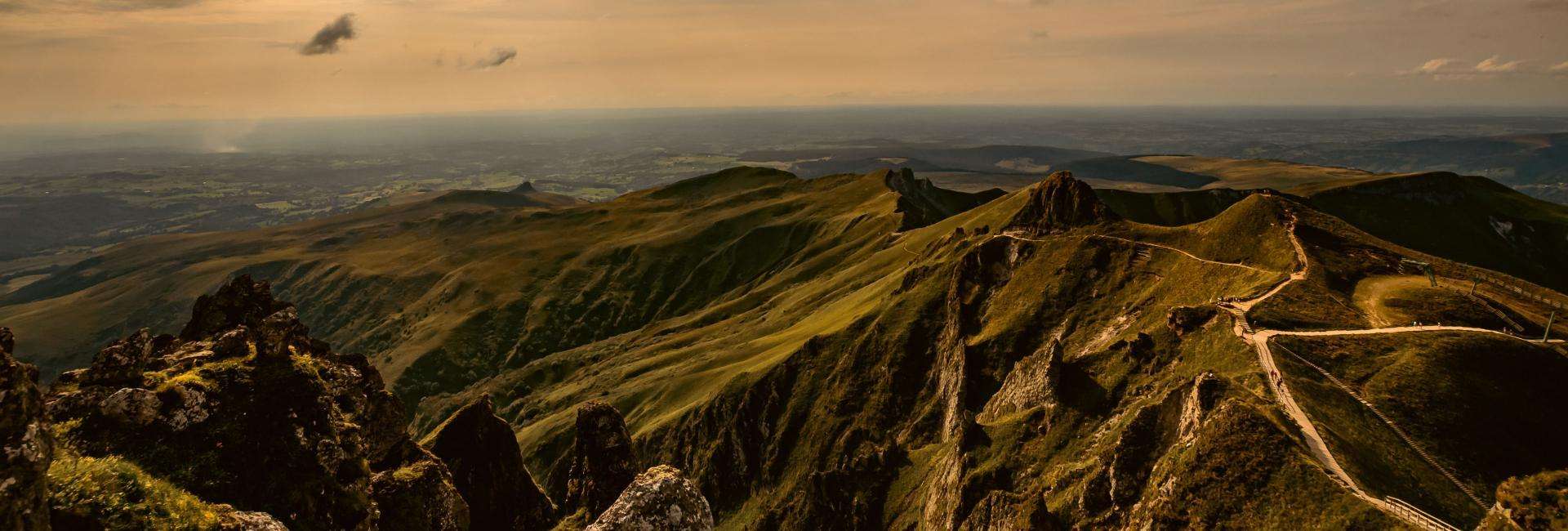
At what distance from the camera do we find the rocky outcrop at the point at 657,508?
90.6 feet

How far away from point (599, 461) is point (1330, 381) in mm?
56185

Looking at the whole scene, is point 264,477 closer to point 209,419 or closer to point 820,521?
point 209,419

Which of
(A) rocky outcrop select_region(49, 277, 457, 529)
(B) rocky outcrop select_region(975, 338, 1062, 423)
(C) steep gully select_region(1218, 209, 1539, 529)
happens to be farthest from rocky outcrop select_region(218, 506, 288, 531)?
(B) rocky outcrop select_region(975, 338, 1062, 423)

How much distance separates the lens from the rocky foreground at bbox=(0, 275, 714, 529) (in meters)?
19.8

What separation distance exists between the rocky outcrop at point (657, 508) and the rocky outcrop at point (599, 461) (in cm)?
1341

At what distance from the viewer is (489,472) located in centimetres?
4797

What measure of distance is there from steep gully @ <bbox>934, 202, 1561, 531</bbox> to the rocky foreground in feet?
127

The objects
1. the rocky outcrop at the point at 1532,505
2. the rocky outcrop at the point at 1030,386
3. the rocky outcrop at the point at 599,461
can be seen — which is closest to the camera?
the rocky outcrop at the point at 1532,505

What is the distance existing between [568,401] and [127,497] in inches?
7028

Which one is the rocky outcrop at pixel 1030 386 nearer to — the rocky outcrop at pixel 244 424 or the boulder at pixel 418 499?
the boulder at pixel 418 499

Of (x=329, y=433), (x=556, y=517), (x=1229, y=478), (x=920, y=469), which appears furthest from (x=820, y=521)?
(x=329, y=433)

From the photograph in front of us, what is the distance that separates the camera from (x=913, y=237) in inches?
7657

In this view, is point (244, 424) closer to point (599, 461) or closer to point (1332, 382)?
point (599, 461)

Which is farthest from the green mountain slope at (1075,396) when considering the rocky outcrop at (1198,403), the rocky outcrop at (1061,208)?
the rocky outcrop at (1061,208)
